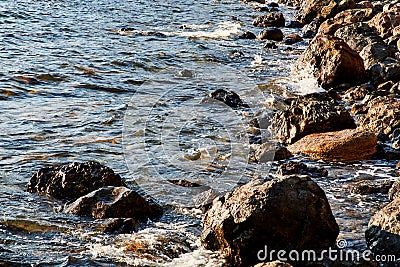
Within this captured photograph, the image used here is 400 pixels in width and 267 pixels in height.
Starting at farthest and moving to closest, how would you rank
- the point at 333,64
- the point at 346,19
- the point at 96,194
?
1. the point at 346,19
2. the point at 333,64
3. the point at 96,194

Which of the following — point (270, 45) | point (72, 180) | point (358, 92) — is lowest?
point (72, 180)

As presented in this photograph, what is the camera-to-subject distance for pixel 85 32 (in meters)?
18.6

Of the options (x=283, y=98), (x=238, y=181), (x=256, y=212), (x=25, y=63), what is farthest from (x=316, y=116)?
(x=25, y=63)

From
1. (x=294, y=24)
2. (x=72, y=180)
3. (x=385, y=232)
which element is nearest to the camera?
(x=385, y=232)

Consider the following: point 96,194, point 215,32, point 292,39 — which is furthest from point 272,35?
point 96,194

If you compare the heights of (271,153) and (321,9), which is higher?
(321,9)

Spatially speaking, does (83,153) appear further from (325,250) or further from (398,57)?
(398,57)

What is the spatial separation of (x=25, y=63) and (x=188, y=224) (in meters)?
9.02

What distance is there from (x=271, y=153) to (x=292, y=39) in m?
10.4

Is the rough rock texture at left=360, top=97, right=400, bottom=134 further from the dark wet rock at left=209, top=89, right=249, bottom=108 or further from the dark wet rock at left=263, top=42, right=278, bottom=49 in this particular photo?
the dark wet rock at left=263, top=42, right=278, bottom=49

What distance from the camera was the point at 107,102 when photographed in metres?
11.5

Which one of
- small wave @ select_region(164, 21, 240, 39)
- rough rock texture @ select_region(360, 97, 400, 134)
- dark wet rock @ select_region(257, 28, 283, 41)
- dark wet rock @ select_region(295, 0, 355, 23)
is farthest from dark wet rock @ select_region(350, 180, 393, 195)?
dark wet rock @ select_region(295, 0, 355, 23)

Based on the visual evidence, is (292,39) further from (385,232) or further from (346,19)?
(385,232)

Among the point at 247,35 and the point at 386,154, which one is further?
the point at 247,35
